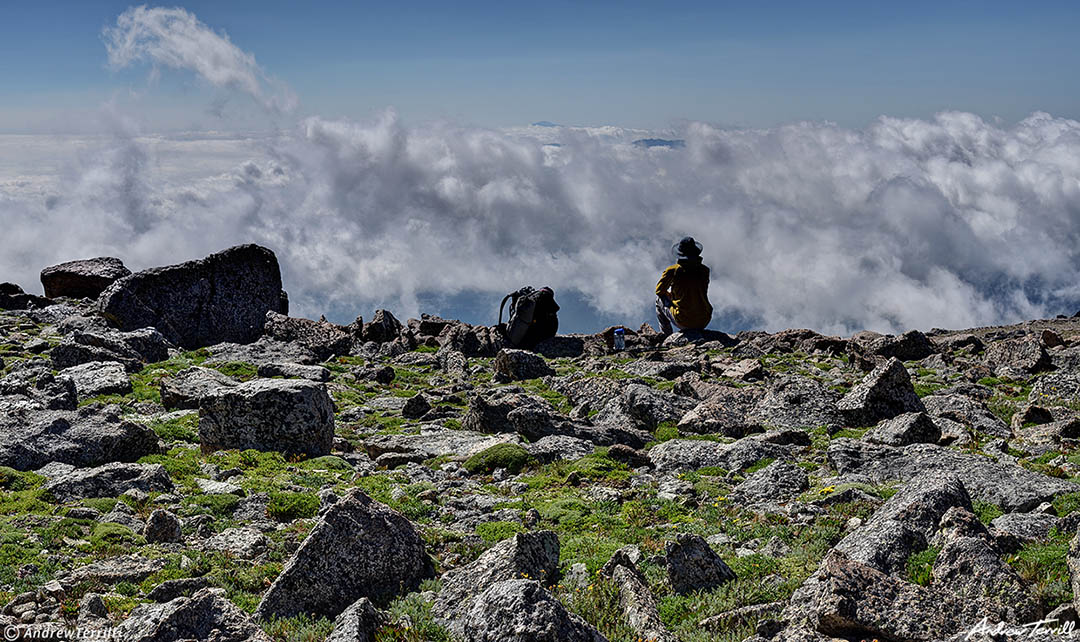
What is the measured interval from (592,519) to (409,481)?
496 centimetres

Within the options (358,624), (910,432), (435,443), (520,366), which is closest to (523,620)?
(358,624)

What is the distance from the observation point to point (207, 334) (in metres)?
39.1

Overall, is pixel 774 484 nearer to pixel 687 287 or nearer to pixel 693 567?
pixel 693 567

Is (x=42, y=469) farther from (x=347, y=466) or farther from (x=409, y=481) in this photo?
(x=409, y=481)

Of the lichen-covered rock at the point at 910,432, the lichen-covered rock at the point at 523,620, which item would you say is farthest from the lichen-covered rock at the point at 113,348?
the lichen-covered rock at the point at 910,432

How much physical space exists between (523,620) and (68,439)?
14.0 m

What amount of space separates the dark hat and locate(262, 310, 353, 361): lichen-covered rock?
15.9 m

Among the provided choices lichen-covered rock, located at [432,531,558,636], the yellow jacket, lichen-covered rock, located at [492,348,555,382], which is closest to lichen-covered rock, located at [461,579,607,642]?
lichen-covered rock, located at [432,531,558,636]

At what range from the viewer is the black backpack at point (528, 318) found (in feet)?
132

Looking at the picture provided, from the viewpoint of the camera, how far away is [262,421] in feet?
66.8

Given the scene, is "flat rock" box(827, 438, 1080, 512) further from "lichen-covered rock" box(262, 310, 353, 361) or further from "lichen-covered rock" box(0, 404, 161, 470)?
"lichen-covered rock" box(262, 310, 353, 361)

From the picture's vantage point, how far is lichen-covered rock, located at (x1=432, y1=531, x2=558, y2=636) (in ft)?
35.8

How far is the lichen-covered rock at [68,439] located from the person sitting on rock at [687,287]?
25.5m

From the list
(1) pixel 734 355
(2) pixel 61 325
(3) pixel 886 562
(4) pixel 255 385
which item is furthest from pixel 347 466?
(2) pixel 61 325
